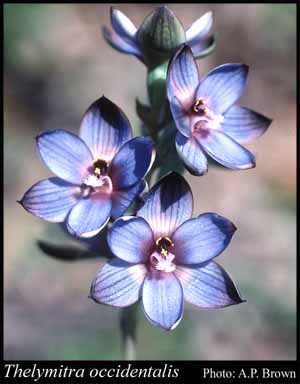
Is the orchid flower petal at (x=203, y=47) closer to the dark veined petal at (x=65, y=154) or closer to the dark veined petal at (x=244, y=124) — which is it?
the dark veined petal at (x=244, y=124)

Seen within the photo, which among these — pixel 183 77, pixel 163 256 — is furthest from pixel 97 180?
pixel 183 77

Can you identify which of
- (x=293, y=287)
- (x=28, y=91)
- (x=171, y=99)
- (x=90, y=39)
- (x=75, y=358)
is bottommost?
(x=75, y=358)

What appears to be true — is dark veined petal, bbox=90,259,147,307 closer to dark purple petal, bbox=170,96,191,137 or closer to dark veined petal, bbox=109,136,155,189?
dark veined petal, bbox=109,136,155,189

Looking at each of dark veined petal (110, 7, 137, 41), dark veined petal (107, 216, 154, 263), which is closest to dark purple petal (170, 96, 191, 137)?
dark veined petal (107, 216, 154, 263)

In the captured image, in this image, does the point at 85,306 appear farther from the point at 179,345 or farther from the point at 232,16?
the point at 232,16

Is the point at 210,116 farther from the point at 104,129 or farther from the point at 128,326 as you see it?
the point at 128,326

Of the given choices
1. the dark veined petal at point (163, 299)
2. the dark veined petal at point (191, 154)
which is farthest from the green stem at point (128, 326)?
the dark veined petal at point (191, 154)
